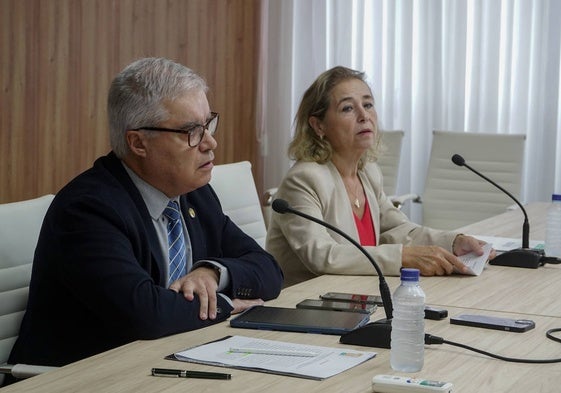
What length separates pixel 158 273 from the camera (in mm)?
2471

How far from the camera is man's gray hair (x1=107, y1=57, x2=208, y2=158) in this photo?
245 cm

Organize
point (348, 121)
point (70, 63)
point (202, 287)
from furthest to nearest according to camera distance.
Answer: point (70, 63)
point (348, 121)
point (202, 287)

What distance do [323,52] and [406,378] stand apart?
16.8ft

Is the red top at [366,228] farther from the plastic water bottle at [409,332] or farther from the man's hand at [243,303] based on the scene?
the plastic water bottle at [409,332]

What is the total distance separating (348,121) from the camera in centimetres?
337

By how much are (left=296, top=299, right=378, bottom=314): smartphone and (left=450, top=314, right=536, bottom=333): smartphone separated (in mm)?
220

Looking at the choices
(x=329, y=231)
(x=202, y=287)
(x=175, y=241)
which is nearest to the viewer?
(x=202, y=287)

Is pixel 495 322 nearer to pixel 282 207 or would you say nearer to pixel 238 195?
pixel 282 207

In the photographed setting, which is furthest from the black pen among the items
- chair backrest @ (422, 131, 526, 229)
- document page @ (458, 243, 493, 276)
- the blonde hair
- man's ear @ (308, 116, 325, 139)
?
chair backrest @ (422, 131, 526, 229)

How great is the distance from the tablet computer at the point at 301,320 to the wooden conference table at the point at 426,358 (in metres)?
0.03

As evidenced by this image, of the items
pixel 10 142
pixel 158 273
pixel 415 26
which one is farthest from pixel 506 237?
pixel 415 26

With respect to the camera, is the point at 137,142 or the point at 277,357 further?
the point at 137,142

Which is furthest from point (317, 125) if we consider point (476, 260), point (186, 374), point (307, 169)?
point (186, 374)

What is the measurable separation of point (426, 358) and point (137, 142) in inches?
36.8
